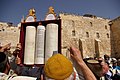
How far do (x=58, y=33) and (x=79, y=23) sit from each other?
2660 centimetres

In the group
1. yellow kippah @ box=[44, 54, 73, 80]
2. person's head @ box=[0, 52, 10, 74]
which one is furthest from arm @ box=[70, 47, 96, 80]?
person's head @ box=[0, 52, 10, 74]

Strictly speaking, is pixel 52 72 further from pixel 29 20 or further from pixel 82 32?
pixel 82 32

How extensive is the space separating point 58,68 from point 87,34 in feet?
97.0

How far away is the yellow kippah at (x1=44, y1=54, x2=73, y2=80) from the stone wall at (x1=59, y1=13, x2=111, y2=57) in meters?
26.3

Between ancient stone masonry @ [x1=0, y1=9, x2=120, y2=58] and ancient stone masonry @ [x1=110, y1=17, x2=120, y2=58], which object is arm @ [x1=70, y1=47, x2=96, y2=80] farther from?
ancient stone masonry @ [x1=110, y1=17, x2=120, y2=58]

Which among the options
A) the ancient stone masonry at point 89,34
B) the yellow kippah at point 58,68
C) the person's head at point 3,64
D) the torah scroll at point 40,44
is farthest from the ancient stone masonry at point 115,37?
the yellow kippah at point 58,68

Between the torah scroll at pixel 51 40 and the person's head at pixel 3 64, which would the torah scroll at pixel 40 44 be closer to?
the torah scroll at pixel 51 40

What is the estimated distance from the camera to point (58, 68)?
5.22ft

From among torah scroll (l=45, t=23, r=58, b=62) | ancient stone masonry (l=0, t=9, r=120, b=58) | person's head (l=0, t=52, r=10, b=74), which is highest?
ancient stone masonry (l=0, t=9, r=120, b=58)

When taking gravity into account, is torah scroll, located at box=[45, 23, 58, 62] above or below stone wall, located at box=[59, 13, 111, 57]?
below

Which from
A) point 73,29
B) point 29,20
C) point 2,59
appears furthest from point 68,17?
point 2,59

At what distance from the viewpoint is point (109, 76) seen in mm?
4234

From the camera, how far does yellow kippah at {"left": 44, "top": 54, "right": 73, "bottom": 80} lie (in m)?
1.59

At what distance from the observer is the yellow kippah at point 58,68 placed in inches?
62.7
